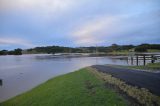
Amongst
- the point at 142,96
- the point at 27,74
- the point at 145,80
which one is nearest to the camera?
the point at 142,96

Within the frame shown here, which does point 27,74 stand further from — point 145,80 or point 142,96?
point 142,96

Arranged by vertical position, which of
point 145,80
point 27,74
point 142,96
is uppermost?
point 145,80

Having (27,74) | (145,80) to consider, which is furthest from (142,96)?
(27,74)

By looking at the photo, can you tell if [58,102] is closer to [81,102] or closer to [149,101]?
[81,102]

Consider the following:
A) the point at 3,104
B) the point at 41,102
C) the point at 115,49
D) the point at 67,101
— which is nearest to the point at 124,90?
the point at 67,101

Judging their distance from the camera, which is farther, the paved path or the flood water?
the flood water

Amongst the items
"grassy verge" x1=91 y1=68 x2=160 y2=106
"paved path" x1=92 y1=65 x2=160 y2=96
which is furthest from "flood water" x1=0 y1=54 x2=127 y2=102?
"grassy verge" x1=91 y1=68 x2=160 y2=106

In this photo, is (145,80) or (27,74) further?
(27,74)

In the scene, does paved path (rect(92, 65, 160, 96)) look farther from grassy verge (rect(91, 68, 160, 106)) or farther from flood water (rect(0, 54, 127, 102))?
flood water (rect(0, 54, 127, 102))

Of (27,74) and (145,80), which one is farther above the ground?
(145,80)

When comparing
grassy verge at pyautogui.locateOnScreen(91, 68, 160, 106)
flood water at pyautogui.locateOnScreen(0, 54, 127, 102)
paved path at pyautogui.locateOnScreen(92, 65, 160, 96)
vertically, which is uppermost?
paved path at pyautogui.locateOnScreen(92, 65, 160, 96)

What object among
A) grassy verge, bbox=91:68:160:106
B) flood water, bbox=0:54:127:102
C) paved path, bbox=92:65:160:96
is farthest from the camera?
flood water, bbox=0:54:127:102

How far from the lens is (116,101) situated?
11.3 m

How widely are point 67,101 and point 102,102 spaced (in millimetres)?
2423
